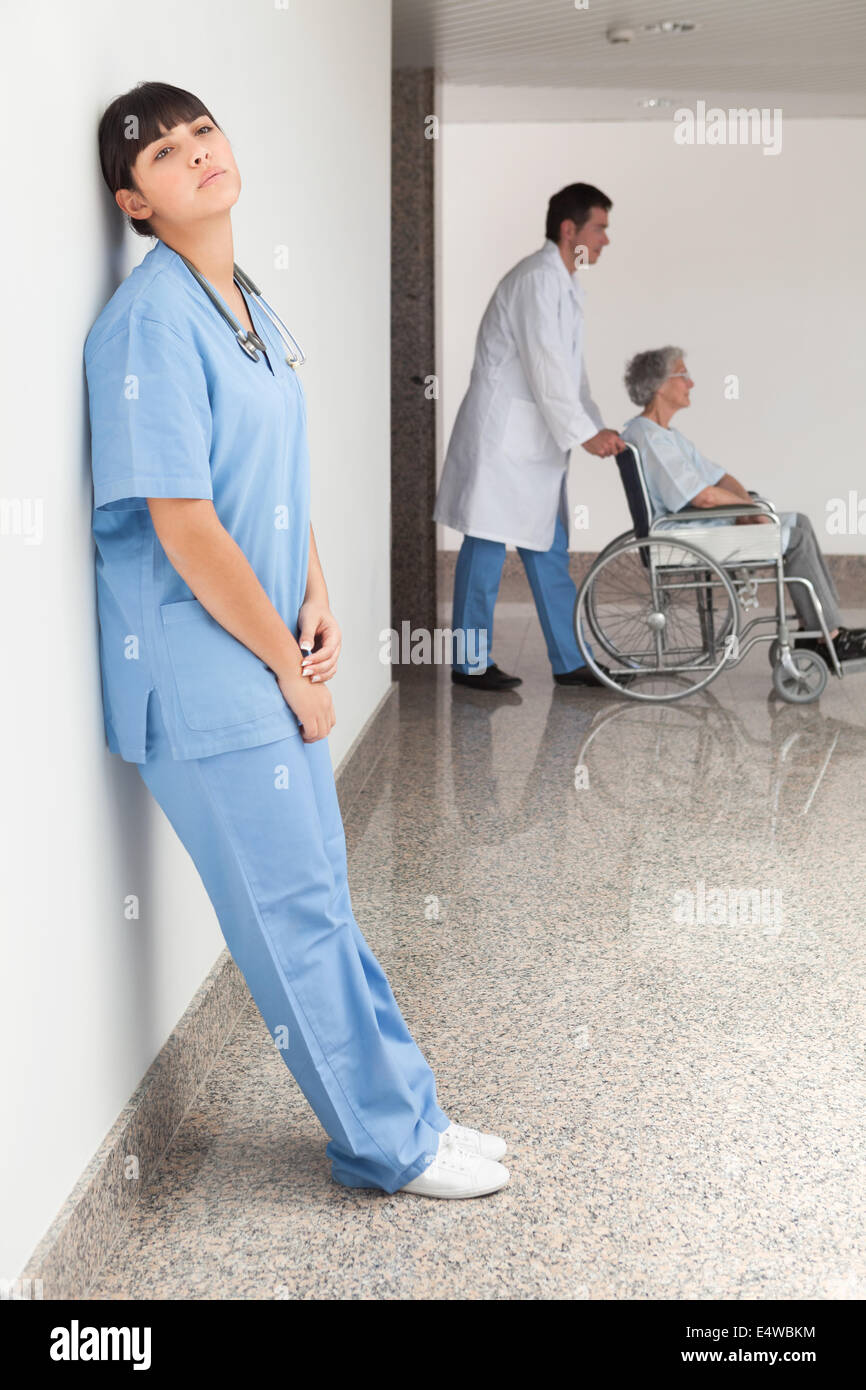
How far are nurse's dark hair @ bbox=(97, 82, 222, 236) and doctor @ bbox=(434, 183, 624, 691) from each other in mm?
2867

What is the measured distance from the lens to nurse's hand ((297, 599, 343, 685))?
4.64ft

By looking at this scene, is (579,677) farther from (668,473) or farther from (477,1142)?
(477,1142)

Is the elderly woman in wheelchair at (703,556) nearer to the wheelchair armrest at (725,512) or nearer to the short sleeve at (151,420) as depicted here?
the wheelchair armrest at (725,512)

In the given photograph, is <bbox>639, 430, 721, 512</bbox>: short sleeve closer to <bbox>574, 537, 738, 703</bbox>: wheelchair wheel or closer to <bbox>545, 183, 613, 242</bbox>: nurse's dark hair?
<bbox>574, 537, 738, 703</bbox>: wheelchair wheel

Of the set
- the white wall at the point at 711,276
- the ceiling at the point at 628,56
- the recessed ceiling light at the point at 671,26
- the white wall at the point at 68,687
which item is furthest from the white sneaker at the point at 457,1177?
the white wall at the point at 711,276

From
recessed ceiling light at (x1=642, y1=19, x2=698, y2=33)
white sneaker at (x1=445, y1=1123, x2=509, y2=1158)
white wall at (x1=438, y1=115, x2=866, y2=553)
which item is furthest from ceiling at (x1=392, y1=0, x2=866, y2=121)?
white sneaker at (x1=445, y1=1123, x2=509, y2=1158)

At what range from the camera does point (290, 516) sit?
1.41m

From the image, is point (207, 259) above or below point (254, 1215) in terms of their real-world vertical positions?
above

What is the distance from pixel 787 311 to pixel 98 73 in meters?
6.15

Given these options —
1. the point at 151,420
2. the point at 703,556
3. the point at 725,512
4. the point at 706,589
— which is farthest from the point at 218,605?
the point at 706,589
